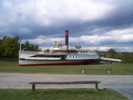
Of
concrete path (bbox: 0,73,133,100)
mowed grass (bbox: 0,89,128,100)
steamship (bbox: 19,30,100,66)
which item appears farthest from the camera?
steamship (bbox: 19,30,100,66)

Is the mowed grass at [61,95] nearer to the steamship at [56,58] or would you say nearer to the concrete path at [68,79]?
the concrete path at [68,79]

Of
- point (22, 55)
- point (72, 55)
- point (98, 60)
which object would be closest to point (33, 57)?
point (22, 55)

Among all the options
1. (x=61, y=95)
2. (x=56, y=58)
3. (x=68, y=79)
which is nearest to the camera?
(x=61, y=95)

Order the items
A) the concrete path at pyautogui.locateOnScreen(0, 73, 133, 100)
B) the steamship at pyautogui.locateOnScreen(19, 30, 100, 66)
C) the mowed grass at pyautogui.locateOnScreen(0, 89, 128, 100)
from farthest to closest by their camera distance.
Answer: the steamship at pyautogui.locateOnScreen(19, 30, 100, 66) → the concrete path at pyautogui.locateOnScreen(0, 73, 133, 100) → the mowed grass at pyautogui.locateOnScreen(0, 89, 128, 100)

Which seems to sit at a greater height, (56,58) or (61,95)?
(56,58)

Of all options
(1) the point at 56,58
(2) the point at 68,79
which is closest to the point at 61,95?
(2) the point at 68,79

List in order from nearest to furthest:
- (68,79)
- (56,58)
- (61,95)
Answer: (61,95) < (68,79) < (56,58)

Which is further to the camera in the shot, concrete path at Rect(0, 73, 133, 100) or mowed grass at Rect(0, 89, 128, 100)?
concrete path at Rect(0, 73, 133, 100)

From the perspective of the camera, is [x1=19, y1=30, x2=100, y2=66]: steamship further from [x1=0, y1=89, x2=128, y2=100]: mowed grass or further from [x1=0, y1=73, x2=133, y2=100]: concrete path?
[x1=0, y1=89, x2=128, y2=100]: mowed grass

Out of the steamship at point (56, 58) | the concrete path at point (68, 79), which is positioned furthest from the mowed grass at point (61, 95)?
the steamship at point (56, 58)

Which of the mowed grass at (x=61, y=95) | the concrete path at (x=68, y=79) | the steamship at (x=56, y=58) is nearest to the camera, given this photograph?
the mowed grass at (x=61, y=95)

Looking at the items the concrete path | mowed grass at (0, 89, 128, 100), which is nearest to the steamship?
the concrete path

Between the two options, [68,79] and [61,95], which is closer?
[61,95]

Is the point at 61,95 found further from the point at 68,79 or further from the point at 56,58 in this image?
the point at 56,58
